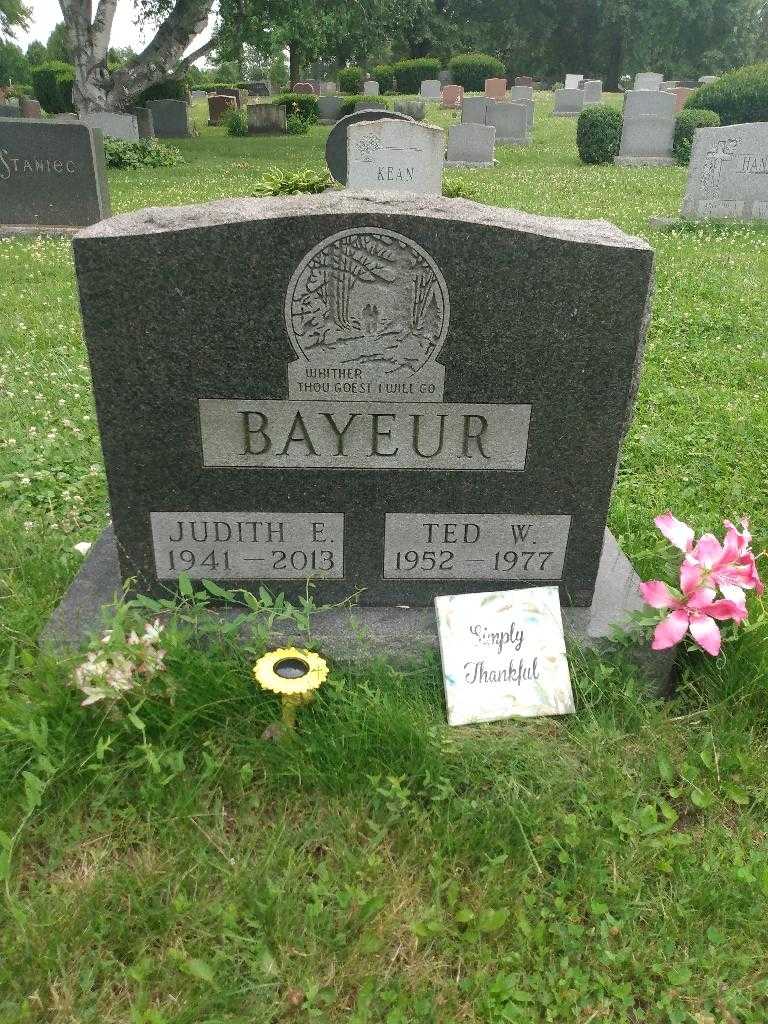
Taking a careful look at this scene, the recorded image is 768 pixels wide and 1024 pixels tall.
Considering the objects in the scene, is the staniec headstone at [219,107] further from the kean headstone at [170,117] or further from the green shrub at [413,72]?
the green shrub at [413,72]

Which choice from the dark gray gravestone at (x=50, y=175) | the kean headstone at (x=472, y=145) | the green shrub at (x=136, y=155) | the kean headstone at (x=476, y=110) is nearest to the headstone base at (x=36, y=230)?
the dark gray gravestone at (x=50, y=175)

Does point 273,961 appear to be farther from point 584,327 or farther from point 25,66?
point 25,66

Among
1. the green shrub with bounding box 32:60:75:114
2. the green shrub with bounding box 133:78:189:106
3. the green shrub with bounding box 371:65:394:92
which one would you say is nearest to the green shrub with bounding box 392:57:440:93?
the green shrub with bounding box 371:65:394:92

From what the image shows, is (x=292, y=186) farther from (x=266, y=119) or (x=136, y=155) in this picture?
(x=266, y=119)

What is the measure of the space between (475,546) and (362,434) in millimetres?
534

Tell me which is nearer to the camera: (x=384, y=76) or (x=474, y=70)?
(x=474, y=70)

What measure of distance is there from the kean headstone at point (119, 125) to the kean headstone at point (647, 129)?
1082cm

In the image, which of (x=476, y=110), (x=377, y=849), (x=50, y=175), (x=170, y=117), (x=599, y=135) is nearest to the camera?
(x=377, y=849)

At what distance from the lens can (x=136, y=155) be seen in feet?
56.4

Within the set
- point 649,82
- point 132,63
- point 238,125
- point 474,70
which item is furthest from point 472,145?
point 474,70

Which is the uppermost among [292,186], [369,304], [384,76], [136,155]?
[384,76]

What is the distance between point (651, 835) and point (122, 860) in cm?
132

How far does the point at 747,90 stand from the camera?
18531 mm

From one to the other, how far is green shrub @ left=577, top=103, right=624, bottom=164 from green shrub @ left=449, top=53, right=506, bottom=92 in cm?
1976
